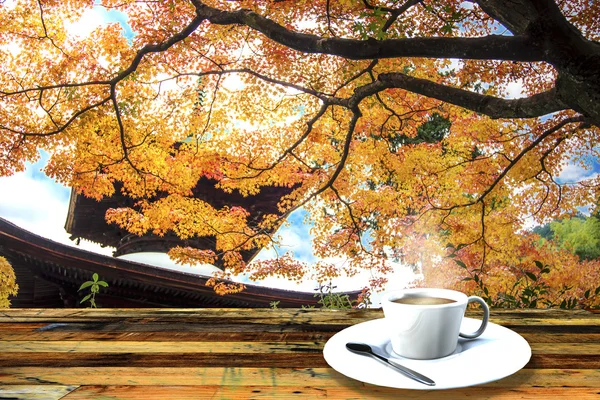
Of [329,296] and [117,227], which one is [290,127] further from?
[117,227]

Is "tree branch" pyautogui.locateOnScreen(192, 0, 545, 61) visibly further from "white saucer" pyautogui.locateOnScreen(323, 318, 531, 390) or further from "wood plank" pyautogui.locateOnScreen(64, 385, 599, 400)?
"wood plank" pyautogui.locateOnScreen(64, 385, 599, 400)

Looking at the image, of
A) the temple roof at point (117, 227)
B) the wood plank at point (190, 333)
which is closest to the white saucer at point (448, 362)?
the wood plank at point (190, 333)

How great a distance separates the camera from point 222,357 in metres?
0.61

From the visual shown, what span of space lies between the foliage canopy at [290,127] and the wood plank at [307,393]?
186cm

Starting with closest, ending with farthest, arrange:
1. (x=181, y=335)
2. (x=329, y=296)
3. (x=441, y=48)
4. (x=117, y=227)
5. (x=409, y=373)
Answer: (x=409, y=373) < (x=181, y=335) < (x=441, y=48) < (x=329, y=296) < (x=117, y=227)

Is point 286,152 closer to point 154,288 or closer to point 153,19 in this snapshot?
point 153,19

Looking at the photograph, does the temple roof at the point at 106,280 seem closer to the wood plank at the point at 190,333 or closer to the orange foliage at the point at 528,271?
the orange foliage at the point at 528,271

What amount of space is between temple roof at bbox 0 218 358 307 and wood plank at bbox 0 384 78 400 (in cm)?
245

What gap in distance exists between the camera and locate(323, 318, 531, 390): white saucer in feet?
1.47

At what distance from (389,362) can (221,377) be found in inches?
7.4

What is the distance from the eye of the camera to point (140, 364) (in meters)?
0.58

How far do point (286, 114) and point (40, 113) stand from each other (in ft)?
4.46

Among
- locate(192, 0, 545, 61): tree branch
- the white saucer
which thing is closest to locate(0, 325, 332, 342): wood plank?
the white saucer

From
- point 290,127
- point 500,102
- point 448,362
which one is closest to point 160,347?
point 448,362
